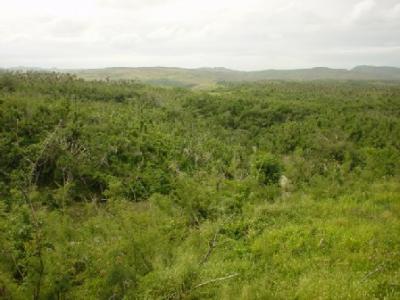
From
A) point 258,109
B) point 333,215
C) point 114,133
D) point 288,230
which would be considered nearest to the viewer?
point 288,230

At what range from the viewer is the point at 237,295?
6.66 meters

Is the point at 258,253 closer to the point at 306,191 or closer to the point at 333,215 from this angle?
the point at 333,215

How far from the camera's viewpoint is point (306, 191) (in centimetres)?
1453

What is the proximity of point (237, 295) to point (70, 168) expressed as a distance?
650 inches

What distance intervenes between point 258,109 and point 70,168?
31.0m

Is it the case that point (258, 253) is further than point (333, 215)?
No

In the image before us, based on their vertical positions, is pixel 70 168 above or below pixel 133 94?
below

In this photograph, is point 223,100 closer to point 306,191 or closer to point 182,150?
point 182,150

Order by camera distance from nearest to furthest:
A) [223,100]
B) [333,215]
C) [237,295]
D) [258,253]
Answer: [237,295] → [258,253] → [333,215] → [223,100]

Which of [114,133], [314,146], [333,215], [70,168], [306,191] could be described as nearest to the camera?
[333,215]

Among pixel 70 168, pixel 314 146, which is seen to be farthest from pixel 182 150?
pixel 314 146

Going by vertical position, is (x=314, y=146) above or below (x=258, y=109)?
below

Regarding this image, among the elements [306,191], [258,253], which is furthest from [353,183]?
[258,253]

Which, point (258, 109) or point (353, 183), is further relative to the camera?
point (258, 109)
